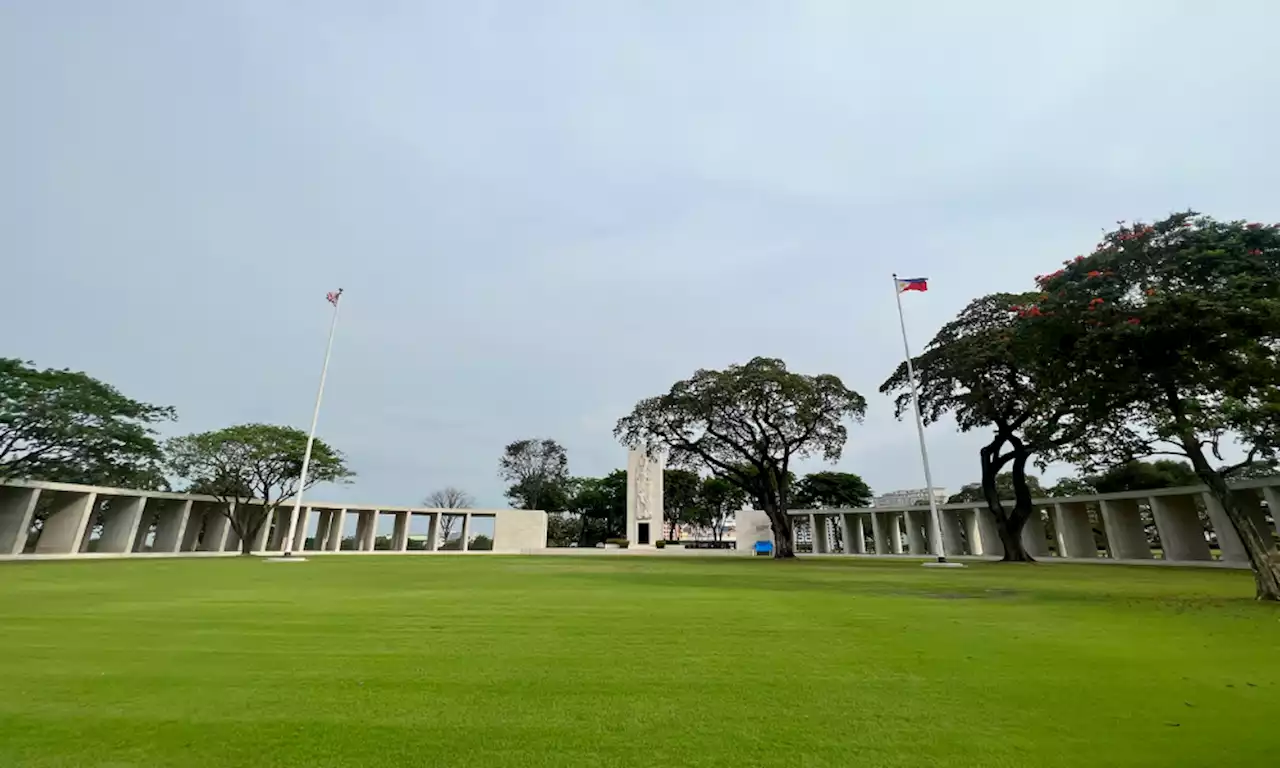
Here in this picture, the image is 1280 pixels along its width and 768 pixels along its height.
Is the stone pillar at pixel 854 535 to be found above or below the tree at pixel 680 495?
below

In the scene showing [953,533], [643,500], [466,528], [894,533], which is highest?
[643,500]

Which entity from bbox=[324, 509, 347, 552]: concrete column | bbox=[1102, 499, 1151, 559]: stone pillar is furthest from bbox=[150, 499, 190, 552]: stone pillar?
bbox=[1102, 499, 1151, 559]: stone pillar

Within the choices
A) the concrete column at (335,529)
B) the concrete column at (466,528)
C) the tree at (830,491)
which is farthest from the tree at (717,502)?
the concrete column at (335,529)

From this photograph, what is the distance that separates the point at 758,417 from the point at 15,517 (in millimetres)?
33603

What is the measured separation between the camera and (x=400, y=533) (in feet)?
158

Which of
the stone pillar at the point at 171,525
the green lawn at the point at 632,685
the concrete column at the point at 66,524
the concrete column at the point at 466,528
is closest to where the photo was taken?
the green lawn at the point at 632,685

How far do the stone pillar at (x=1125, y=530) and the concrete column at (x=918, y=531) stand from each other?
12.8m

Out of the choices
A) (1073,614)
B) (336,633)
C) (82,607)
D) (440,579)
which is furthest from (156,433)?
(1073,614)

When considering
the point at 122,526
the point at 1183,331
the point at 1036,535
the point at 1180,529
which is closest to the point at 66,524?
the point at 122,526

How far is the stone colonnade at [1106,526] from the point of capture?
2366 cm

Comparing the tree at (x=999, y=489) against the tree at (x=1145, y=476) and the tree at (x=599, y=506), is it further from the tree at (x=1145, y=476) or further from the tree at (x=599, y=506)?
the tree at (x=599, y=506)

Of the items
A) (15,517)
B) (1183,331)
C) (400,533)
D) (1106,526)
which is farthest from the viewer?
(400,533)

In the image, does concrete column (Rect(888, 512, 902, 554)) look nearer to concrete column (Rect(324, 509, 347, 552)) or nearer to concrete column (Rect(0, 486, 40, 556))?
concrete column (Rect(324, 509, 347, 552))

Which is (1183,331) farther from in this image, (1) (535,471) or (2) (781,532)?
(1) (535,471)
